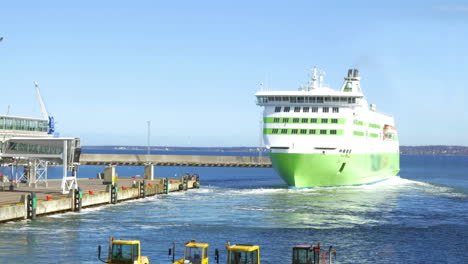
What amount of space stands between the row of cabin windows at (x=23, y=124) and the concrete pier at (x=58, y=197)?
21.0 feet

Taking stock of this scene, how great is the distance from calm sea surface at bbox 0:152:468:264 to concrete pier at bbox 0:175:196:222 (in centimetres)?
126

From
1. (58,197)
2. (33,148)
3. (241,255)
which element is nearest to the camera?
(241,255)

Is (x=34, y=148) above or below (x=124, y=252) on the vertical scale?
above

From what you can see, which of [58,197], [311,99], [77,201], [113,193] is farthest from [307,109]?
[58,197]

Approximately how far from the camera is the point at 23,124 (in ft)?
268

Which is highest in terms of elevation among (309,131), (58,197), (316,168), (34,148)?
(309,131)

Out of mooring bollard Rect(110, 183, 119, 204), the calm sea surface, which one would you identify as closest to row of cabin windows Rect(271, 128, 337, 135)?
the calm sea surface

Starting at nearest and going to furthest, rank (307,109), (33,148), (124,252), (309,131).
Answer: (124,252) → (33,148) → (309,131) → (307,109)

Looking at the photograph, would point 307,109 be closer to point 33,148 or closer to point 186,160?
point 33,148

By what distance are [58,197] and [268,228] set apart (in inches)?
859

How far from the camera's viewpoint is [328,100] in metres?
90.6

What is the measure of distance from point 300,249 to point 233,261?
3.13 meters

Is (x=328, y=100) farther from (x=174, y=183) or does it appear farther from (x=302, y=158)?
(x=174, y=183)

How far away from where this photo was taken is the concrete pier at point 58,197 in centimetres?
5816
